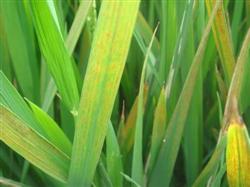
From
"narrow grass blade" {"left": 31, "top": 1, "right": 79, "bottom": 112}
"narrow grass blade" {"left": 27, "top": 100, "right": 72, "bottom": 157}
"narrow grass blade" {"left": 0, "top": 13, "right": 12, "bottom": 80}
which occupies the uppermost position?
"narrow grass blade" {"left": 31, "top": 1, "right": 79, "bottom": 112}

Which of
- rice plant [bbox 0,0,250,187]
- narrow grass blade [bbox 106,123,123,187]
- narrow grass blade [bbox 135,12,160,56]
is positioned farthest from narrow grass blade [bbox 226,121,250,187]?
narrow grass blade [bbox 135,12,160,56]

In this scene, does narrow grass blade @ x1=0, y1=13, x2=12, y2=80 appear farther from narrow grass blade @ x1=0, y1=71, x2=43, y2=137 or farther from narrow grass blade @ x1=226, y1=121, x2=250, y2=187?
narrow grass blade @ x1=226, y1=121, x2=250, y2=187

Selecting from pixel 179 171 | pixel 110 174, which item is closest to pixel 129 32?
pixel 110 174

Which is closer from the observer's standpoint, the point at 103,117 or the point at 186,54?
the point at 103,117

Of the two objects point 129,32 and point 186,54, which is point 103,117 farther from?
point 186,54

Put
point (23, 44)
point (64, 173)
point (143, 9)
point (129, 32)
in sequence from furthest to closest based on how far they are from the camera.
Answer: point (143, 9) → point (23, 44) → point (64, 173) → point (129, 32)
